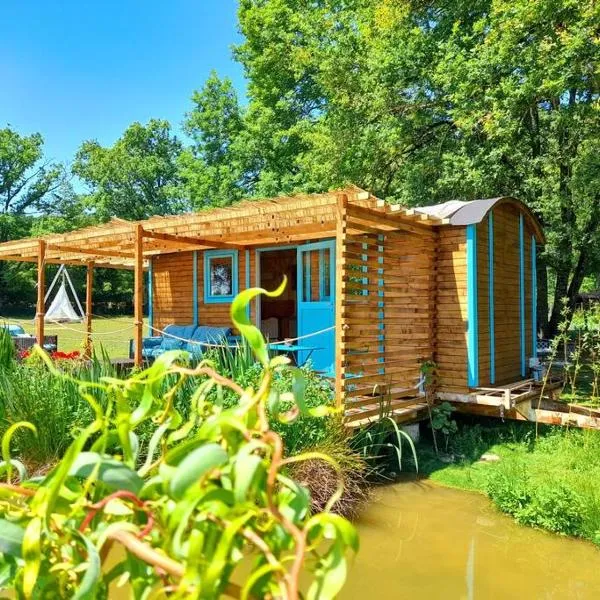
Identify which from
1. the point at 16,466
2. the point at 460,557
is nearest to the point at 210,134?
the point at 460,557

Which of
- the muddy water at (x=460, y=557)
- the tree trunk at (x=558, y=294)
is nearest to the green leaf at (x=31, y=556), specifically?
the muddy water at (x=460, y=557)

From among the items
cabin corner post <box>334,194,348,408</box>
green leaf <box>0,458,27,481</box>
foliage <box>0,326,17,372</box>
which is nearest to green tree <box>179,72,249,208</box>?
foliage <box>0,326,17,372</box>

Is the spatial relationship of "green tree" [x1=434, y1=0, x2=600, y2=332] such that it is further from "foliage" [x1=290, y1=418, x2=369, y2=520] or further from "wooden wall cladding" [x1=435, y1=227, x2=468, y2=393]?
"foliage" [x1=290, y1=418, x2=369, y2=520]

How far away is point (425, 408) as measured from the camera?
696 cm

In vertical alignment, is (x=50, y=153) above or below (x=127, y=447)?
above

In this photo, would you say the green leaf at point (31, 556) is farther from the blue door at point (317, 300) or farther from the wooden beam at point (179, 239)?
the blue door at point (317, 300)

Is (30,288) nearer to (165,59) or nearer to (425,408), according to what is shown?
(165,59)

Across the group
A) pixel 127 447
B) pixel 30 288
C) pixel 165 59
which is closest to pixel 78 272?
pixel 30 288

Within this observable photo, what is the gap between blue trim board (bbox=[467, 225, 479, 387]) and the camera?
7082 mm

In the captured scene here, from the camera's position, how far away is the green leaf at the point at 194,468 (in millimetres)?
533

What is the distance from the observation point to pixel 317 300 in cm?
946

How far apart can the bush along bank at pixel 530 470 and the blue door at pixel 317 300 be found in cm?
254

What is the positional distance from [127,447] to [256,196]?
67.6 feet

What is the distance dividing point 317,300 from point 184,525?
893 centimetres
